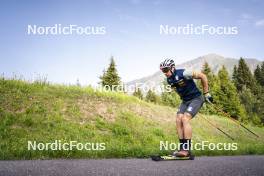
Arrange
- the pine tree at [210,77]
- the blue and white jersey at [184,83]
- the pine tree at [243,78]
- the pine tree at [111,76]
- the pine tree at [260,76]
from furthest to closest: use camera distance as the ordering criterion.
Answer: the pine tree at [260,76]
the pine tree at [243,78]
the pine tree at [210,77]
the pine tree at [111,76]
the blue and white jersey at [184,83]

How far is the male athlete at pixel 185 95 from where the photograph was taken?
7.10 metres

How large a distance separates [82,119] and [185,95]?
8634mm

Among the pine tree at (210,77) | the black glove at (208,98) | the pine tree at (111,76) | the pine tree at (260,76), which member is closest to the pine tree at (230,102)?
the pine tree at (210,77)

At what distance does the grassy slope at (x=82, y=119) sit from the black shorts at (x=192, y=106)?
256 cm

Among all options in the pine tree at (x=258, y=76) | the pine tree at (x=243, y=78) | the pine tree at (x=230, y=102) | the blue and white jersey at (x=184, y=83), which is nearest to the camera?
the blue and white jersey at (x=184, y=83)

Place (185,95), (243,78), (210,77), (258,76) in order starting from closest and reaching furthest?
(185,95) → (210,77) → (243,78) → (258,76)

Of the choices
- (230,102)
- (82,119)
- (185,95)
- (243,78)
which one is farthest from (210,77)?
(185,95)

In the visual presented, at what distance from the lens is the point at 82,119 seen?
15273 millimetres

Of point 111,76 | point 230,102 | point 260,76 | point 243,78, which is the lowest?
point 230,102

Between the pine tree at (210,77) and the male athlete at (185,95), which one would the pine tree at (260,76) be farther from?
the male athlete at (185,95)

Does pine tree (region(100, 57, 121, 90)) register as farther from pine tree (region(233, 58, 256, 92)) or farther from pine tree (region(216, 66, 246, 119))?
pine tree (region(233, 58, 256, 92))

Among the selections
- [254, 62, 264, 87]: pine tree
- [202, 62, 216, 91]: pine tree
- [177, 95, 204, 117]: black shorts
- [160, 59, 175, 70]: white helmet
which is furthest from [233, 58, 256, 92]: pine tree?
[160, 59, 175, 70]: white helmet

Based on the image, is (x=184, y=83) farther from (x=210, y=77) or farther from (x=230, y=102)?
(x=210, y=77)

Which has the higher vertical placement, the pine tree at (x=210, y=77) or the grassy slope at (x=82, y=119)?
the pine tree at (x=210, y=77)
